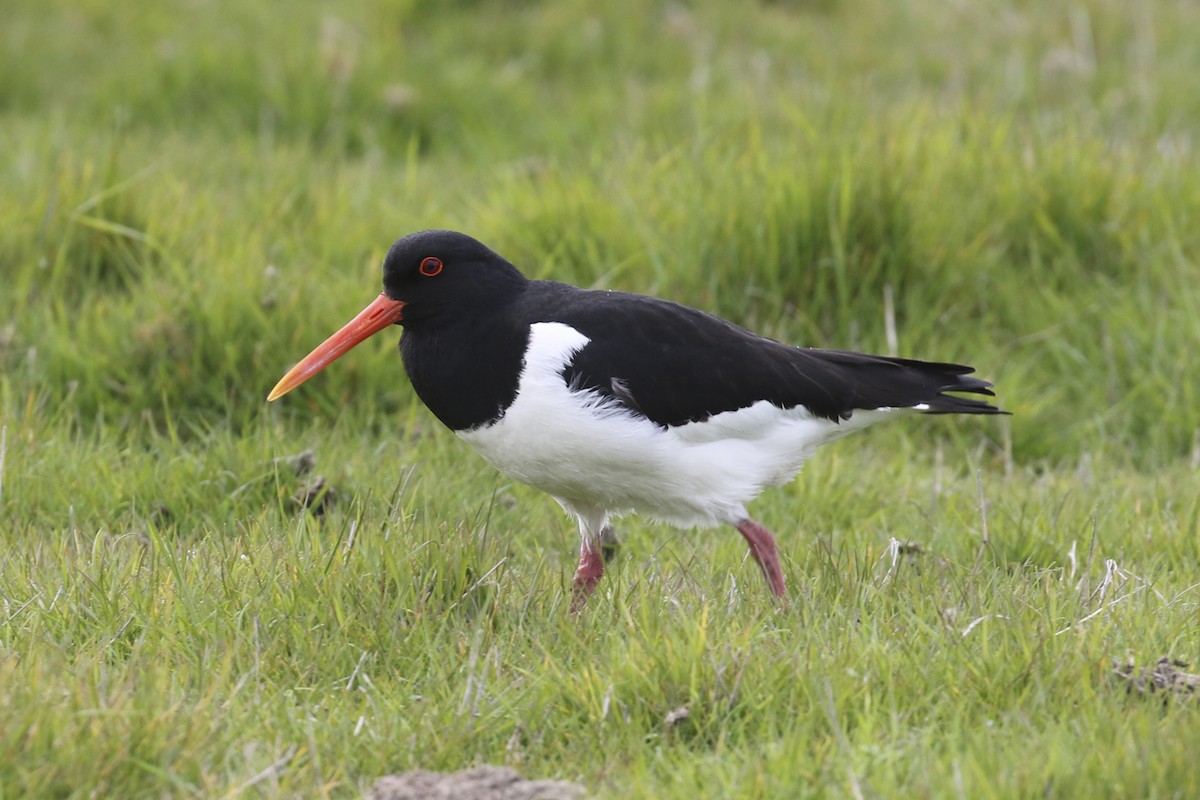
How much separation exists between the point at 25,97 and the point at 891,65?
16.2 feet

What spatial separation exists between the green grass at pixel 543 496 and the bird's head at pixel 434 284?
49cm

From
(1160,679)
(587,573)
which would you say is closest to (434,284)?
(587,573)

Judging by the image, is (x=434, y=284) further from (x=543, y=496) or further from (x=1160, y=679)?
(x=1160, y=679)

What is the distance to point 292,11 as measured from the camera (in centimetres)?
876

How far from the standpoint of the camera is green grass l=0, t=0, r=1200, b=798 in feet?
10.3

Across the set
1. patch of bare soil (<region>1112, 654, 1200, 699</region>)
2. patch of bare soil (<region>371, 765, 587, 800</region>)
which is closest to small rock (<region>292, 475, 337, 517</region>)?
patch of bare soil (<region>371, 765, 587, 800</region>)

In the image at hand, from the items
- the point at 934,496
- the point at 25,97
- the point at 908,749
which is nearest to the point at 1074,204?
the point at 934,496

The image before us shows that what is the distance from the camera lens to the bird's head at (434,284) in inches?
165

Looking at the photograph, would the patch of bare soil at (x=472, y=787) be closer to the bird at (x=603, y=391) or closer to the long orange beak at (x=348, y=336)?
the bird at (x=603, y=391)

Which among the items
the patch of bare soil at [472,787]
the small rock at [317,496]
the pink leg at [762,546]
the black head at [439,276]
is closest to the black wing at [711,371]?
the black head at [439,276]

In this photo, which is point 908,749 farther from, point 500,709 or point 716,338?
point 716,338

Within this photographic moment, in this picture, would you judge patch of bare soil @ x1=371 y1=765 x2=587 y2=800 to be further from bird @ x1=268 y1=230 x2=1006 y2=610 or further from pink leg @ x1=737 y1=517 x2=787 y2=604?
pink leg @ x1=737 y1=517 x2=787 y2=604

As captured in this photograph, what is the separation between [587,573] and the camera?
400 cm

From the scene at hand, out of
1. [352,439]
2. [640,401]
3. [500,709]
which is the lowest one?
[352,439]
